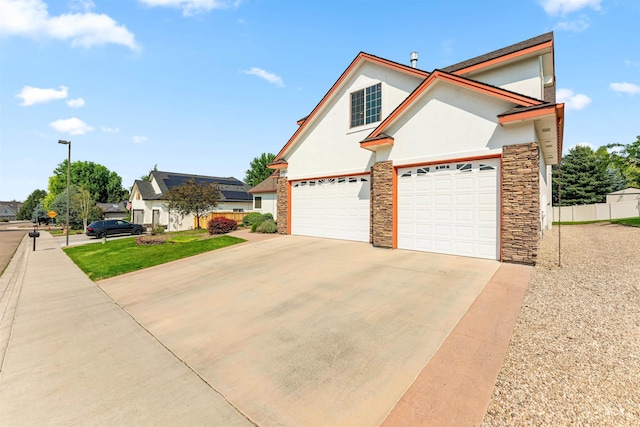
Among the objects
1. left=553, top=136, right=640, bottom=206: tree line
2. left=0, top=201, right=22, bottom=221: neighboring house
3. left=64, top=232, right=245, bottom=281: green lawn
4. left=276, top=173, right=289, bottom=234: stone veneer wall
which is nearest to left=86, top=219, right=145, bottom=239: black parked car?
left=64, top=232, right=245, bottom=281: green lawn

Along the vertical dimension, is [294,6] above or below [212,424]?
above

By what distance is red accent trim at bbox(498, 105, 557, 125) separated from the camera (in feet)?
25.2

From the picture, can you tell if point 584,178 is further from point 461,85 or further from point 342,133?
point 342,133

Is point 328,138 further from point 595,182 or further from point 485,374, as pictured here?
point 595,182

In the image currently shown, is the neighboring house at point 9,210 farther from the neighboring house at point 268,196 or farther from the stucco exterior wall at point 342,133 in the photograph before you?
the stucco exterior wall at point 342,133

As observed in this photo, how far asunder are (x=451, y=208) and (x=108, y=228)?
29171mm

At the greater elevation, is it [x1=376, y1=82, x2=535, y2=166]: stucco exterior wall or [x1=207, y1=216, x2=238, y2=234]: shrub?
[x1=376, y1=82, x2=535, y2=166]: stucco exterior wall

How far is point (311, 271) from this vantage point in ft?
28.9

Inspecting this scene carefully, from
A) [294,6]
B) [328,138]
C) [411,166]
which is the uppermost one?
[294,6]

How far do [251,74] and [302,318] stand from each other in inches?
538

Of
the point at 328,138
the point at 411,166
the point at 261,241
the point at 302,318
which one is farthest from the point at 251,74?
the point at 302,318

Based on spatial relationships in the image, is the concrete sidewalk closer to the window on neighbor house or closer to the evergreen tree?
the window on neighbor house

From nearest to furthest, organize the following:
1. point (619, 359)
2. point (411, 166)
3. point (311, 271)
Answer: point (619, 359), point (311, 271), point (411, 166)

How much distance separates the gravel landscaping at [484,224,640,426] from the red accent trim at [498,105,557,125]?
14.8 ft
